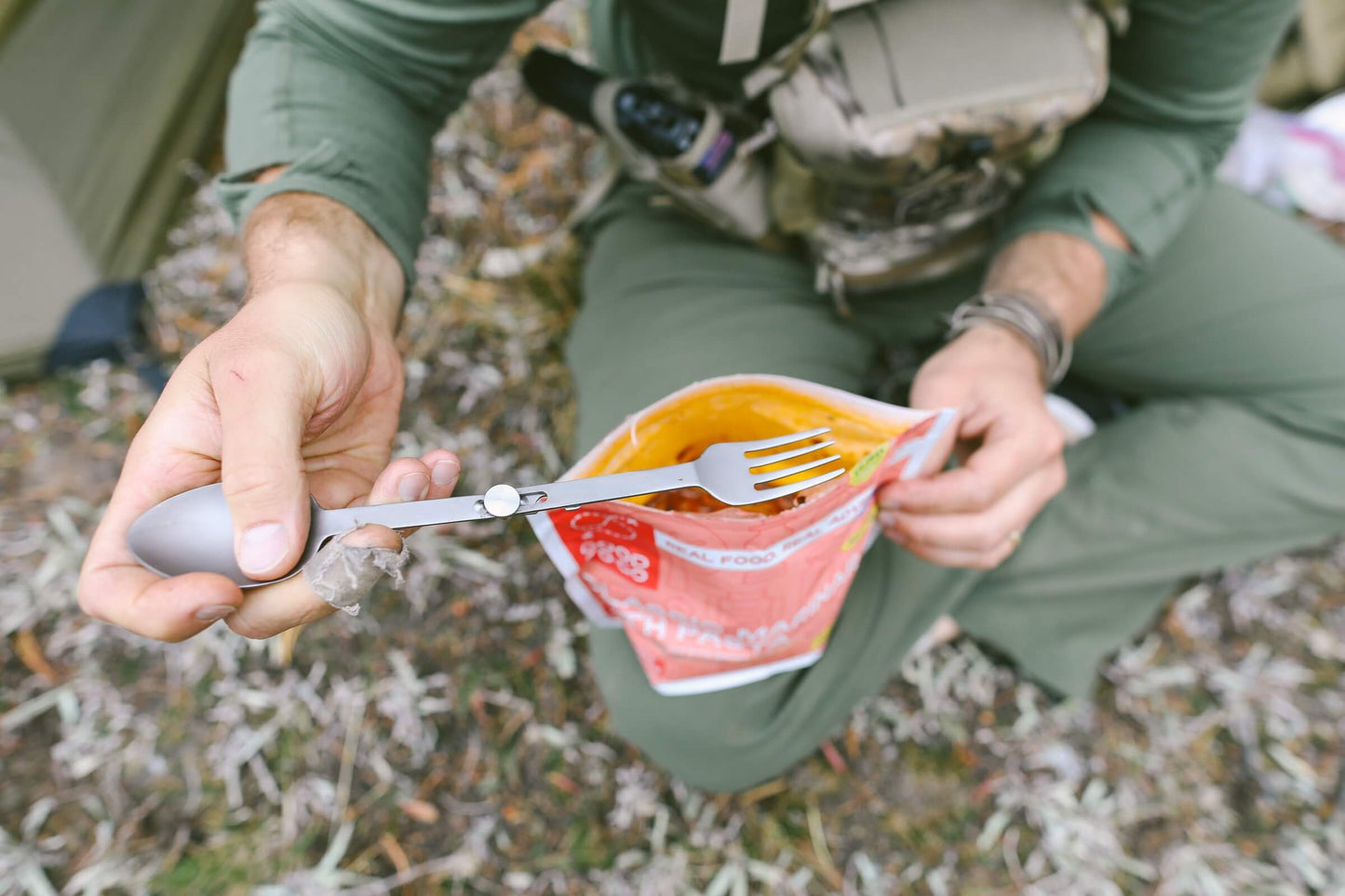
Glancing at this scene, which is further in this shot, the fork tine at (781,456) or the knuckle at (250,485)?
the fork tine at (781,456)

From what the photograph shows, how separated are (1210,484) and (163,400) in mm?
1556

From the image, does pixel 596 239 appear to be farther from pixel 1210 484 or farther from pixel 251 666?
pixel 1210 484

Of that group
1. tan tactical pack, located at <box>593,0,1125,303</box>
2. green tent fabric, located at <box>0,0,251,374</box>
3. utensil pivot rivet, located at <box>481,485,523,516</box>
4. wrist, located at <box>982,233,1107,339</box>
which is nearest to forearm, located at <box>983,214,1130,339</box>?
wrist, located at <box>982,233,1107,339</box>

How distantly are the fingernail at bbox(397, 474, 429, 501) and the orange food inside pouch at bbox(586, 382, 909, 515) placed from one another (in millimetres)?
149

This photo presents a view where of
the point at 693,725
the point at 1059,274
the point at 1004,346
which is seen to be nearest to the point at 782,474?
the point at 1004,346

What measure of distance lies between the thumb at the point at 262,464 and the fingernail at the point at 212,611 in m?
0.04

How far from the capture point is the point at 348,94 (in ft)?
3.37

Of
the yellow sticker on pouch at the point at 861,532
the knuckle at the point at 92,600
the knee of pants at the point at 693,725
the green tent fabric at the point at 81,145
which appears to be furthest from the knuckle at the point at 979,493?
the green tent fabric at the point at 81,145

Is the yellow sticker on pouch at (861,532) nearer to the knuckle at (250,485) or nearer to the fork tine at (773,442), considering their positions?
the fork tine at (773,442)

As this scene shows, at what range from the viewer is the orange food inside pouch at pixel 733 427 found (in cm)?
78

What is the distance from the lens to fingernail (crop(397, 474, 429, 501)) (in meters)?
0.67

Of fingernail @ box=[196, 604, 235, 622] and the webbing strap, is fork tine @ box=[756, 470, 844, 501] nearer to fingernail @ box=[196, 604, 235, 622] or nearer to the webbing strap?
fingernail @ box=[196, 604, 235, 622]

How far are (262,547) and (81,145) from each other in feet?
5.54

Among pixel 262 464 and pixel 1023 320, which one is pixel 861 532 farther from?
pixel 262 464
